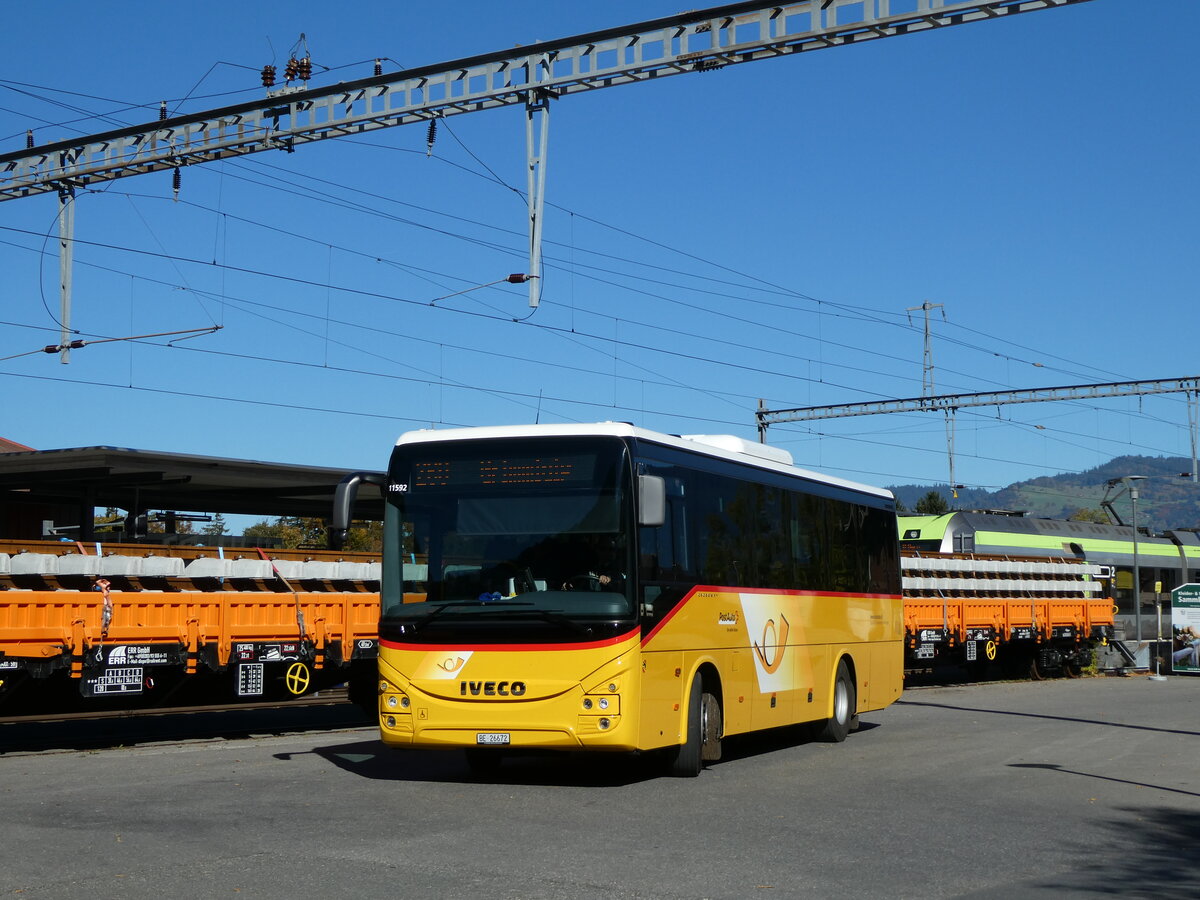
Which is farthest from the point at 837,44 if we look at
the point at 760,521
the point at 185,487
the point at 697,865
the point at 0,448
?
the point at 0,448

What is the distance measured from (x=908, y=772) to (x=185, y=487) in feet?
70.4

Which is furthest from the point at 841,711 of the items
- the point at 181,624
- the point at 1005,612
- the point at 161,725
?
the point at 1005,612

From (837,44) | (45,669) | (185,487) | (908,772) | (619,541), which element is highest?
(837,44)

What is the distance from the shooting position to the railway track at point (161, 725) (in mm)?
16719

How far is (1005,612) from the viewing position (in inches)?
1259

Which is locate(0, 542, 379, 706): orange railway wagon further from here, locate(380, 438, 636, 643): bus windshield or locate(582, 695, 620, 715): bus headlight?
locate(582, 695, 620, 715): bus headlight

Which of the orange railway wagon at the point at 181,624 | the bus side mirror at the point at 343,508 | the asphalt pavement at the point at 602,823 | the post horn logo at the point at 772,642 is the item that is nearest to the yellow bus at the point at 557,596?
the bus side mirror at the point at 343,508

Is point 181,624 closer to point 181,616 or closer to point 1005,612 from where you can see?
point 181,616

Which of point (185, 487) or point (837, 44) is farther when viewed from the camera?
point (185, 487)

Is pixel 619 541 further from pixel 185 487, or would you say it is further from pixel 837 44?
pixel 185 487

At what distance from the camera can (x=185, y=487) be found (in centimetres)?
3178

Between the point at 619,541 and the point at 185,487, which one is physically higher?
the point at 185,487

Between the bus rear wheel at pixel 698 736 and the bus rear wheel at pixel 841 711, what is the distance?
3641 millimetres

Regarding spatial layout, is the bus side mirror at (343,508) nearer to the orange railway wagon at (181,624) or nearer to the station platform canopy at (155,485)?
the orange railway wagon at (181,624)
